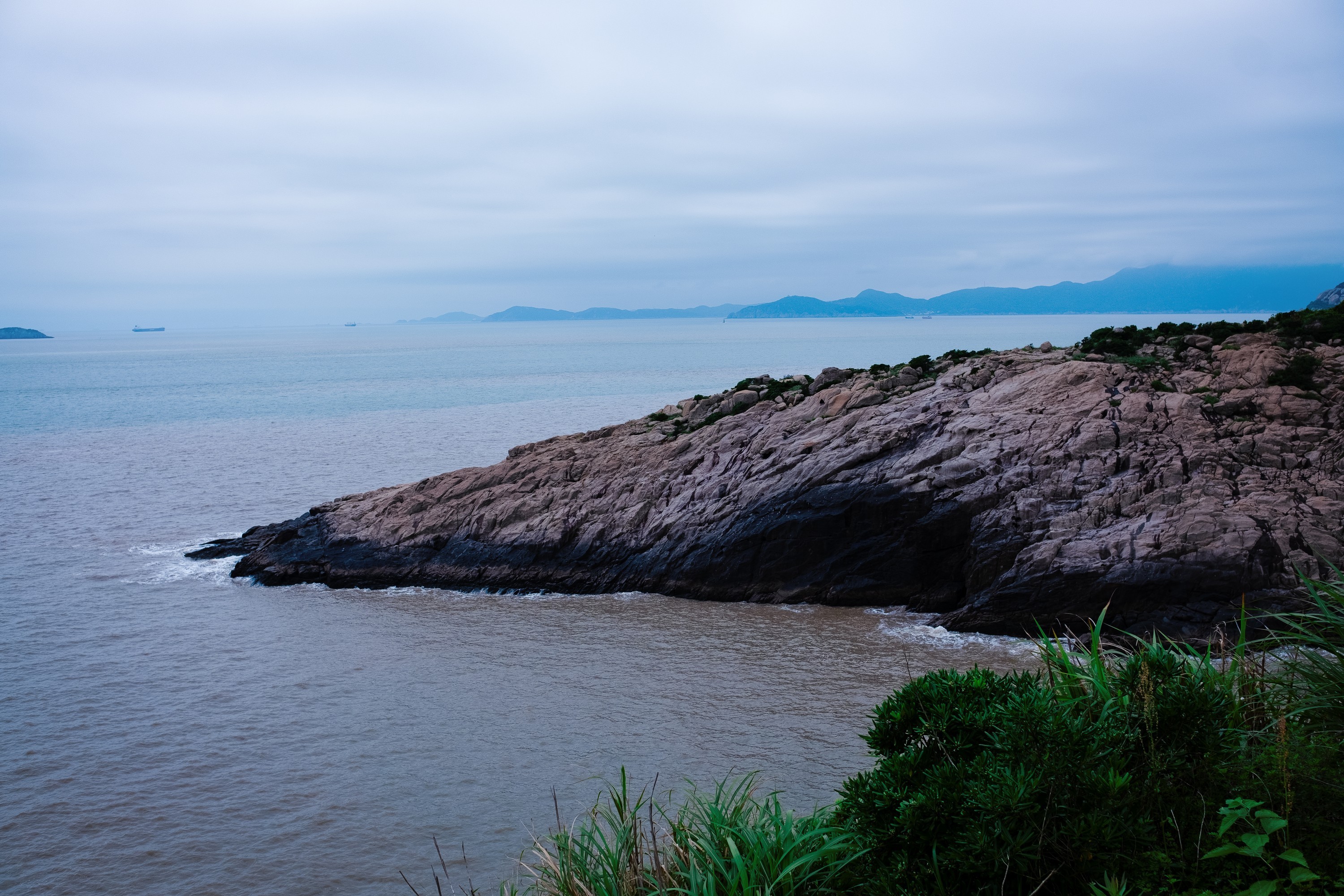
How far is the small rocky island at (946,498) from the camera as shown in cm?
1823

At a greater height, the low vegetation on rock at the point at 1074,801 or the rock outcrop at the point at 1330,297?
the rock outcrop at the point at 1330,297

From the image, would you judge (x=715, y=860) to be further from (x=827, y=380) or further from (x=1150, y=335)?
(x=1150, y=335)

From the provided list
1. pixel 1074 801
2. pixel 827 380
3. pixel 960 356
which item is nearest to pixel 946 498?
pixel 827 380

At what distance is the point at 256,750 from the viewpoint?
15.1 m

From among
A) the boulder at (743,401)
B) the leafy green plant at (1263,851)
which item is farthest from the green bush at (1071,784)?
the boulder at (743,401)

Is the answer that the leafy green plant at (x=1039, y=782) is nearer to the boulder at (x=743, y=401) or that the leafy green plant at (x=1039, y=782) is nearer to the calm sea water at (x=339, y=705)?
the calm sea water at (x=339, y=705)

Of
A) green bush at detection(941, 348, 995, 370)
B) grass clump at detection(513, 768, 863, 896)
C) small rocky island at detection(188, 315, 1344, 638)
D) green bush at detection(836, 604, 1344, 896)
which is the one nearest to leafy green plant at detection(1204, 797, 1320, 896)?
green bush at detection(836, 604, 1344, 896)

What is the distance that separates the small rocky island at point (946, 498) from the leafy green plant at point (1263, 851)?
46.0 feet

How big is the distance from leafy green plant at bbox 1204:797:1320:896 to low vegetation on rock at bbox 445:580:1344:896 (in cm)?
2

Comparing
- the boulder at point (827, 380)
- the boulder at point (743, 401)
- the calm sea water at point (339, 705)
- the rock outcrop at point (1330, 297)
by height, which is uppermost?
the rock outcrop at point (1330, 297)

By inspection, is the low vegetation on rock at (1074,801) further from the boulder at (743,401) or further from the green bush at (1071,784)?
the boulder at (743,401)

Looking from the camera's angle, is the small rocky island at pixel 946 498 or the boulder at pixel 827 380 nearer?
the small rocky island at pixel 946 498

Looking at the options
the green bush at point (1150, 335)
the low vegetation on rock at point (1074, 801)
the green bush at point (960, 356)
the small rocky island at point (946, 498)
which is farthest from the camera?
the green bush at point (960, 356)

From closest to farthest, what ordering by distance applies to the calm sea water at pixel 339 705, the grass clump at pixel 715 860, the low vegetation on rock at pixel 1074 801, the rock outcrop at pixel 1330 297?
1. the low vegetation on rock at pixel 1074 801
2. the grass clump at pixel 715 860
3. the calm sea water at pixel 339 705
4. the rock outcrop at pixel 1330 297
